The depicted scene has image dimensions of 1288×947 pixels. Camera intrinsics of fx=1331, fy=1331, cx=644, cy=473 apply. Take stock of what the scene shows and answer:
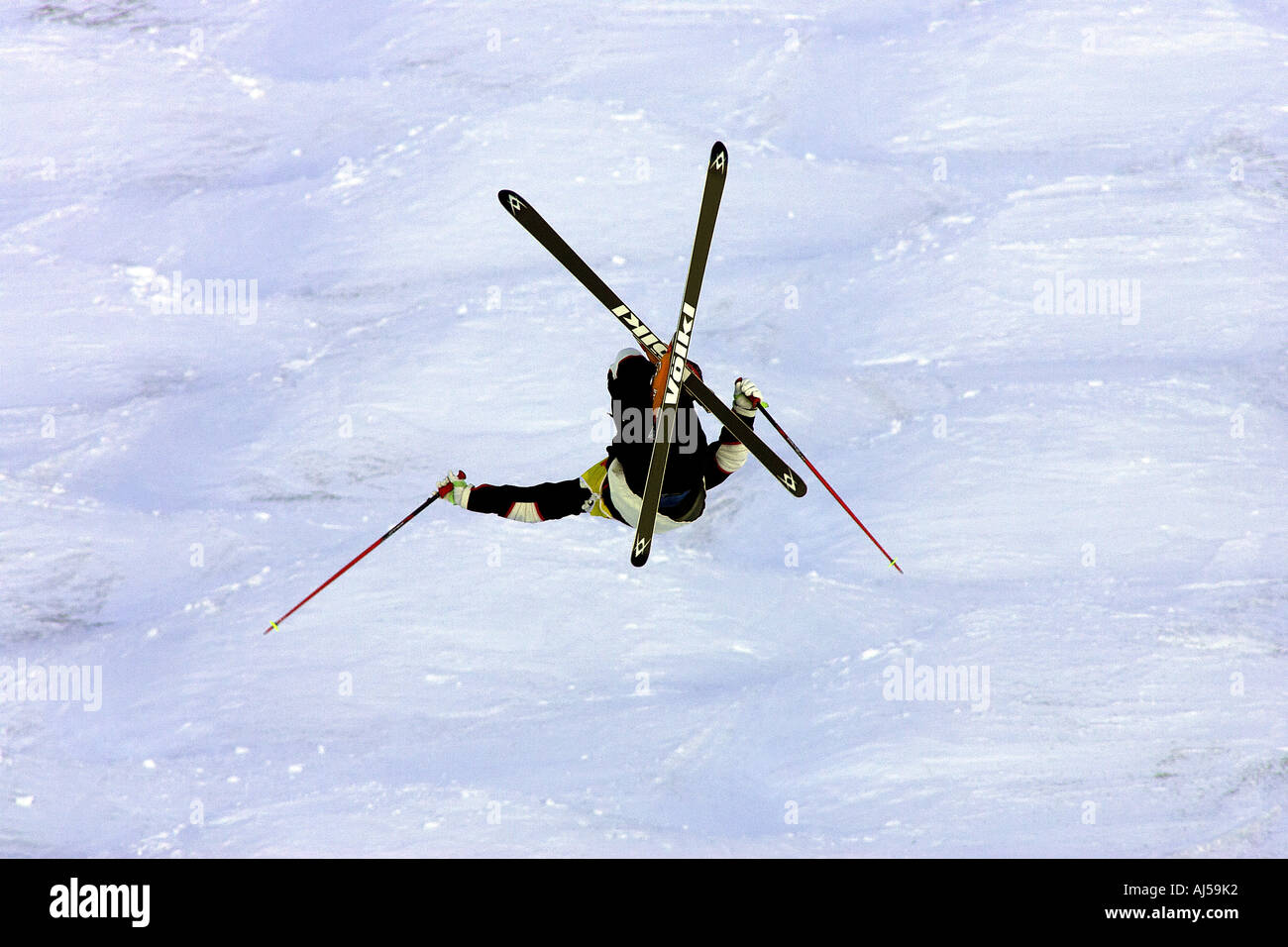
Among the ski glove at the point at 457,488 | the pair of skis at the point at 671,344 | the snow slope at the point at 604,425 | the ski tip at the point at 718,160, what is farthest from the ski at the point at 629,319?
the snow slope at the point at 604,425

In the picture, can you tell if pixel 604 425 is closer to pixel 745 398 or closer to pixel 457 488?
pixel 457 488

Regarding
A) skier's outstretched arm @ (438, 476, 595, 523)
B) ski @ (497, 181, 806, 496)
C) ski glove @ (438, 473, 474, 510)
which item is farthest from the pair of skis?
ski glove @ (438, 473, 474, 510)

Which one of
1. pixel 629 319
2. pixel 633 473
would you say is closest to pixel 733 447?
pixel 633 473

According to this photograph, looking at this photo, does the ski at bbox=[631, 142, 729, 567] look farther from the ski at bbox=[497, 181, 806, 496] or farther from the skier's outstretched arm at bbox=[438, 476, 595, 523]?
the skier's outstretched arm at bbox=[438, 476, 595, 523]

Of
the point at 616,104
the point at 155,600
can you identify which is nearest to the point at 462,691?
the point at 155,600

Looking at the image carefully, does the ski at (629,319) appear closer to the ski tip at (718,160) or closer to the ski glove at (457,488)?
the ski tip at (718,160)
